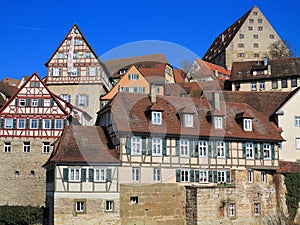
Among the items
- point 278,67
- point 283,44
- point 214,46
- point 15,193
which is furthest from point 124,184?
point 214,46

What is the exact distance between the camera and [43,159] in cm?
4100

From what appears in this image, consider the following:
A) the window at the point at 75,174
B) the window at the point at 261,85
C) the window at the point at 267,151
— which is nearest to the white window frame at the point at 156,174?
the window at the point at 75,174

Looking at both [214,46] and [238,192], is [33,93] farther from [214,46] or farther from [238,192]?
[214,46]

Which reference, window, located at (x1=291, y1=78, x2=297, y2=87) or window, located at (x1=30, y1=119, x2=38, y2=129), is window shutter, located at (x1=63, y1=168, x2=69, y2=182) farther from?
window, located at (x1=291, y1=78, x2=297, y2=87)

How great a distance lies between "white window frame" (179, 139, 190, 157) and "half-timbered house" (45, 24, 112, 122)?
1921 centimetres

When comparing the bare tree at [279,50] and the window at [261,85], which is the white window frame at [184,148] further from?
the bare tree at [279,50]

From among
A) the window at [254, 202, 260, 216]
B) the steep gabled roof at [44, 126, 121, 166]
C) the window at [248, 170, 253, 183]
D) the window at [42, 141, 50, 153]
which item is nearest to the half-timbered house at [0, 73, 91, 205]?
the window at [42, 141, 50, 153]

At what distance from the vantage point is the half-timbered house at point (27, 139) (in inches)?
1602

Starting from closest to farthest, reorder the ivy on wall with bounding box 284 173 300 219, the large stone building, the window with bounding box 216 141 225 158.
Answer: the window with bounding box 216 141 225 158
the ivy on wall with bounding box 284 173 300 219
the large stone building

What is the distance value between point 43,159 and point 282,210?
63.7 feet

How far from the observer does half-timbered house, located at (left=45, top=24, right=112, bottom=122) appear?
49.9m

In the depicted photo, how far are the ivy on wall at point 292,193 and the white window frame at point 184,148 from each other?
24.4 feet

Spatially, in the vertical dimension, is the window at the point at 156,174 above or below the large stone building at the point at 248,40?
below

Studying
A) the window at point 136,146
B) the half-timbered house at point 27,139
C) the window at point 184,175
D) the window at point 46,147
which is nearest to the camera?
the window at point 136,146
